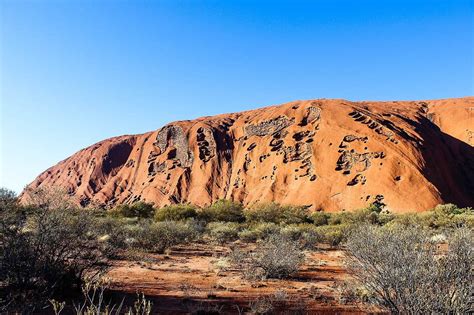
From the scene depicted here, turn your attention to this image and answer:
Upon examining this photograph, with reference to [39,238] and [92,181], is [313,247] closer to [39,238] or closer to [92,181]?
[39,238]

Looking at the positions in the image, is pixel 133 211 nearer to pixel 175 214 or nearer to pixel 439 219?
pixel 175 214

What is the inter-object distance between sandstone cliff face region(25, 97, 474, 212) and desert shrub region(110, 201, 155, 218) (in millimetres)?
14816

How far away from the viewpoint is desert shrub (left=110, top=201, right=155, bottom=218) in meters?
37.5

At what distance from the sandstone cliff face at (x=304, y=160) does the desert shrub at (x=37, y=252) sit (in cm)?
4097

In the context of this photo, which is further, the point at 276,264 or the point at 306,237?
the point at 306,237

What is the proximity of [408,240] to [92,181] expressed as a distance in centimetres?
8085

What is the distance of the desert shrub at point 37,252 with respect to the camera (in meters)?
6.97

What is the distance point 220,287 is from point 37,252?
16.5 ft

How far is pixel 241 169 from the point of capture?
6175cm

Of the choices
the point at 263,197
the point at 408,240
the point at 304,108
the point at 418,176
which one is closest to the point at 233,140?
the point at 304,108

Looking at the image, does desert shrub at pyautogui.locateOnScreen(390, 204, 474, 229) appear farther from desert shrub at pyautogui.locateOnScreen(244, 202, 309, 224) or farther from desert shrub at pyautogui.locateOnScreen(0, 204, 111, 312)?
desert shrub at pyautogui.locateOnScreen(0, 204, 111, 312)

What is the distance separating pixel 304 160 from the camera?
5556cm

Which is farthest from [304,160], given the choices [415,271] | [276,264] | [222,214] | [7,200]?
[415,271]

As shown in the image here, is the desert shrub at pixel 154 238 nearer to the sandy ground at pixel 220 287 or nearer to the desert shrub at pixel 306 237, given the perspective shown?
the sandy ground at pixel 220 287
